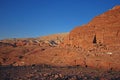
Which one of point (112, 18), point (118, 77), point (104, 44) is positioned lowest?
point (118, 77)

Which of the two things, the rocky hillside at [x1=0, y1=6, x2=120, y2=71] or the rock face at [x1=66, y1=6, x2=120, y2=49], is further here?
the rock face at [x1=66, y1=6, x2=120, y2=49]

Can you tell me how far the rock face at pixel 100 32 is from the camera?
123 ft

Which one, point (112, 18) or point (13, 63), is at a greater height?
point (112, 18)

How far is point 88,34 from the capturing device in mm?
40625

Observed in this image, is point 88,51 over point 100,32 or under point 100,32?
under

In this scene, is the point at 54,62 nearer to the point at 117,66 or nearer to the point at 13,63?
the point at 13,63

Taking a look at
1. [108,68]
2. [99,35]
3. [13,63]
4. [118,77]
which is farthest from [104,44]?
[13,63]

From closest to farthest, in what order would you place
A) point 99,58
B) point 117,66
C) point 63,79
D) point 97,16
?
point 63,79 < point 117,66 < point 99,58 < point 97,16

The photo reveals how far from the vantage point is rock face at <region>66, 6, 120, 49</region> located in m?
37.5

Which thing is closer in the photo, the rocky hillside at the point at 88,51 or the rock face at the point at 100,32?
the rocky hillside at the point at 88,51

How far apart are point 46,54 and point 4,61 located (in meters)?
7.90

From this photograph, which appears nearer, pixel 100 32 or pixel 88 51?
pixel 88 51

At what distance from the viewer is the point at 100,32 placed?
39.3 m

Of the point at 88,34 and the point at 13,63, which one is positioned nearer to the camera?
the point at 13,63
